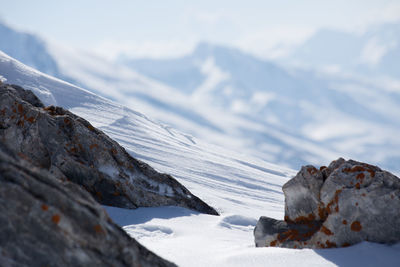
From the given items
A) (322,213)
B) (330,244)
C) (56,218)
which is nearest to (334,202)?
(322,213)

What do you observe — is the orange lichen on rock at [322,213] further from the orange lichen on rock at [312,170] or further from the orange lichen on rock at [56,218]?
the orange lichen on rock at [56,218]

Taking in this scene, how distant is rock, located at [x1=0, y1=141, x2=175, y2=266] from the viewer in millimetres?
2967

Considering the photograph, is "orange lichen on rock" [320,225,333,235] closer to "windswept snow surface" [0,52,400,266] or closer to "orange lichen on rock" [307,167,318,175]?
"windswept snow surface" [0,52,400,266]

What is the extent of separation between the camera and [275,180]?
37031mm

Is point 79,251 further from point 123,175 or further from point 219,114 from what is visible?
point 219,114

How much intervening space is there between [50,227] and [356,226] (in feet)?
15.2

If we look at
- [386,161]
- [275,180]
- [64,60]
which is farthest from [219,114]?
[275,180]

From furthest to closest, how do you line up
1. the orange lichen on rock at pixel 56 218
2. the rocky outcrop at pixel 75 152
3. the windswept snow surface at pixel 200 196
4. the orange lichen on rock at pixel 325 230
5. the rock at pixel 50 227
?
1. the rocky outcrop at pixel 75 152
2. the orange lichen on rock at pixel 325 230
3. the windswept snow surface at pixel 200 196
4. the orange lichen on rock at pixel 56 218
5. the rock at pixel 50 227

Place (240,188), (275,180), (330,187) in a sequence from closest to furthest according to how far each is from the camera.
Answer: (330,187)
(240,188)
(275,180)

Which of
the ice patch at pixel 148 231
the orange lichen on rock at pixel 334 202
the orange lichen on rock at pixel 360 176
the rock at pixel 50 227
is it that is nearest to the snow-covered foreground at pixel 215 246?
the ice patch at pixel 148 231

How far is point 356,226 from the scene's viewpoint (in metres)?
5.71

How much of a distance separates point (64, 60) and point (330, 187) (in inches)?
6470

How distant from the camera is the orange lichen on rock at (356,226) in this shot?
18.7ft

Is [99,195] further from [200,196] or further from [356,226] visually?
[200,196]
